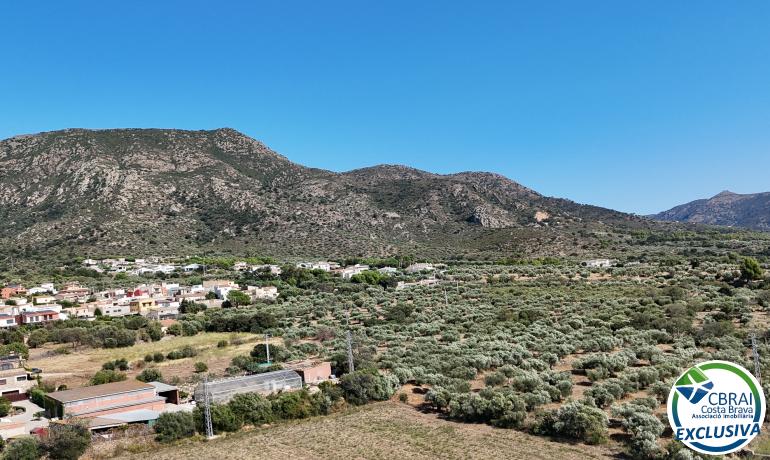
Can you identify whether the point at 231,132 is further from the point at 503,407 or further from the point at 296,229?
the point at 503,407

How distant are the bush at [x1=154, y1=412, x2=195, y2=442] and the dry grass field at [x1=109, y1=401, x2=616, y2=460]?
1.85 ft

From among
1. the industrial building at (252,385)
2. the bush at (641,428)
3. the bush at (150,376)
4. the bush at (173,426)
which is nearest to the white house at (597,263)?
the industrial building at (252,385)

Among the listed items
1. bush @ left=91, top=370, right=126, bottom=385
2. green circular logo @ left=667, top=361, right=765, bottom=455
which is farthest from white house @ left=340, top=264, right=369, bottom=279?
green circular logo @ left=667, top=361, right=765, bottom=455

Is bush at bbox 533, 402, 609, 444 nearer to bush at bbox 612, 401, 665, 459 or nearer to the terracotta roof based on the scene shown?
bush at bbox 612, 401, 665, 459

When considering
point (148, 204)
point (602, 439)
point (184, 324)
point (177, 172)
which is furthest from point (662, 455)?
point (177, 172)

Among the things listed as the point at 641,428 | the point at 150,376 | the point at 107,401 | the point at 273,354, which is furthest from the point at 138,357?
the point at 641,428

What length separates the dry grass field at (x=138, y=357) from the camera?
106ft

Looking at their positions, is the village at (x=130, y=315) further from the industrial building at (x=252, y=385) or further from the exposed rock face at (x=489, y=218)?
the exposed rock face at (x=489, y=218)

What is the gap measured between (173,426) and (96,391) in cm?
606

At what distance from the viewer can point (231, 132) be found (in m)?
147

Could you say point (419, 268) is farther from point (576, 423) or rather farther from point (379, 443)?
point (576, 423)

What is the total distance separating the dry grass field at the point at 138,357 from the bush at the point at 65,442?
1141 centimetres

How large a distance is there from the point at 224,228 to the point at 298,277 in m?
41.8

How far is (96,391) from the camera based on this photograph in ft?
80.1
